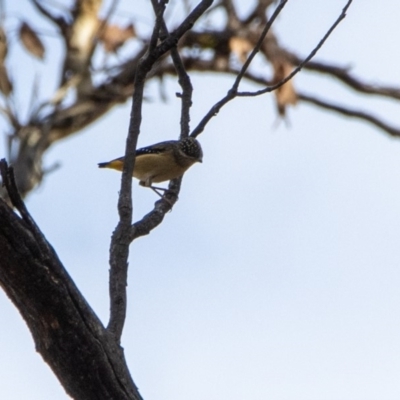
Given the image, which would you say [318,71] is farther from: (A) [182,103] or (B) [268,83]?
(A) [182,103]

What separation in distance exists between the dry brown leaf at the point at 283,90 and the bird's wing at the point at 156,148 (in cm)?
344

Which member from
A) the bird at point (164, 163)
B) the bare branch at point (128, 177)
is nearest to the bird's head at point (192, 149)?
the bird at point (164, 163)

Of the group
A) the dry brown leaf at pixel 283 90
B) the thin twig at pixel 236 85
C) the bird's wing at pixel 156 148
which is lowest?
the thin twig at pixel 236 85

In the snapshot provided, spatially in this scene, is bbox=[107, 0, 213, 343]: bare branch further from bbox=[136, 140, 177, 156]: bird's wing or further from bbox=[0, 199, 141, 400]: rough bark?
bbox=[136, 140, 177, 156]: bird's wing

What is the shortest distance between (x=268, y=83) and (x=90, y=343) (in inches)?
365

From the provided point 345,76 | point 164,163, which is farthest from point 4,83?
point 345,76

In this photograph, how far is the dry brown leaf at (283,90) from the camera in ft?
37.9

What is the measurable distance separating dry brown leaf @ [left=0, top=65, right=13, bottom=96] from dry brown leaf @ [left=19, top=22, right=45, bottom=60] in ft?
1.27

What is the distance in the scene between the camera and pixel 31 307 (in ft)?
11.2

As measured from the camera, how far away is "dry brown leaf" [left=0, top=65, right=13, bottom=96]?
1119 centimetres

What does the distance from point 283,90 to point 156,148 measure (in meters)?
3.84

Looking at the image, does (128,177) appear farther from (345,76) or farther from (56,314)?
(345,76)

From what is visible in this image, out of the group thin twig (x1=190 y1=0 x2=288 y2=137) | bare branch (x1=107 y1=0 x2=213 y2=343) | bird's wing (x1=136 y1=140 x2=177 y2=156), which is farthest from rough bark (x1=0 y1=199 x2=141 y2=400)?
bird's wing (x1=136 y1=140 x2=177 y2=156)

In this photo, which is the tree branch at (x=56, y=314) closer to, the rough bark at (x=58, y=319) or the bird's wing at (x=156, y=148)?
the rough bark at (x=58, y=319)
